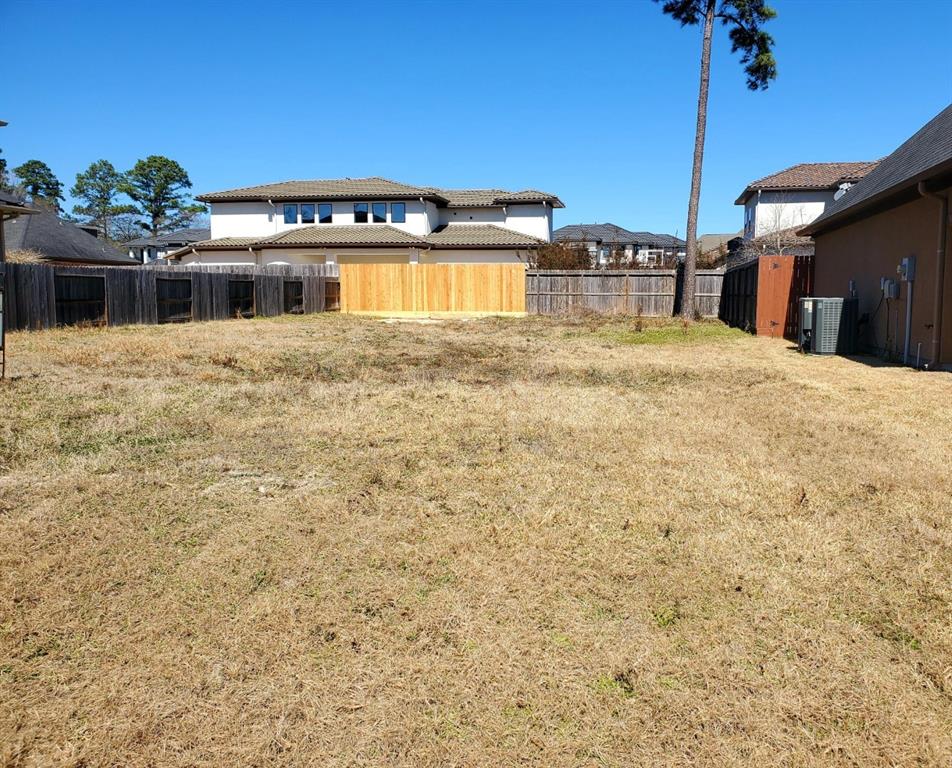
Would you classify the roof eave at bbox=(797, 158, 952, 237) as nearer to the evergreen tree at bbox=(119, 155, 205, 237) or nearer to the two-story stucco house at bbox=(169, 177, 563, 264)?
the two-story stucco house at bbox=(169, 177, 563, 264)

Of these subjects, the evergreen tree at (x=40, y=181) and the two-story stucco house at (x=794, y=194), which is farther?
the evergreen tree at (x=40, y=181)

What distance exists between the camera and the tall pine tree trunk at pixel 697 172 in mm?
22609

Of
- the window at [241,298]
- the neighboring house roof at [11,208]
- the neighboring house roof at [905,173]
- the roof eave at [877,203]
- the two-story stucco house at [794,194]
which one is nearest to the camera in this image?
the roof eave at [877,203]

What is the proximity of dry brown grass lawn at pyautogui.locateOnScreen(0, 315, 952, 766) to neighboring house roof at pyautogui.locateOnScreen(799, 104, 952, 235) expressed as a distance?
5286 mm

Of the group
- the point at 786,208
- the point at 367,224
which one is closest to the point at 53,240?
the point at 367,224

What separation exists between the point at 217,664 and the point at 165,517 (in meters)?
1.74

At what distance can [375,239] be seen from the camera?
35500 mm

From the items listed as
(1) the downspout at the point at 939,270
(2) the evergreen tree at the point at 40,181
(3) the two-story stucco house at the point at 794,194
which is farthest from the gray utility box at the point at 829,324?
(2) the evergreen tree at the point at 40,181

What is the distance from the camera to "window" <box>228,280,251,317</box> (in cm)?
2388

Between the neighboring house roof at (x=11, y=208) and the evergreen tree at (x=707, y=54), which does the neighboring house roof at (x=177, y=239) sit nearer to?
the neighboring house roof at (x=11, y=208)

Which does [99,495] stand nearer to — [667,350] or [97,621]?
[97,621]

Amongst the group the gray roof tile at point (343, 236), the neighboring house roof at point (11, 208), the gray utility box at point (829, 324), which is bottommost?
the gray utility box at point (829, 324)

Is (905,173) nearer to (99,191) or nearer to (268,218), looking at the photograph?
(268,218)

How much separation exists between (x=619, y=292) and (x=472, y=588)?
23.4m
